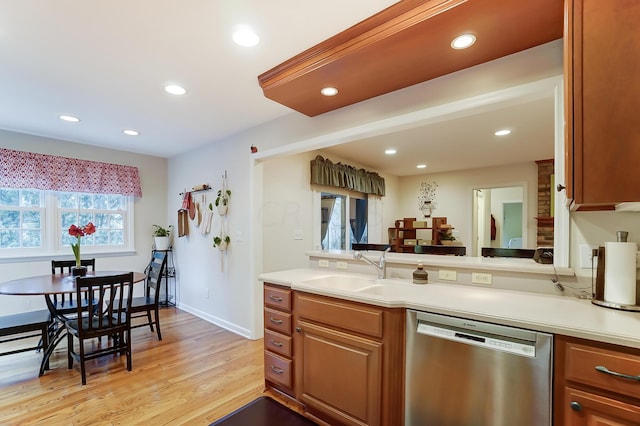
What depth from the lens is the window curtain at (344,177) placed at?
13.7ft

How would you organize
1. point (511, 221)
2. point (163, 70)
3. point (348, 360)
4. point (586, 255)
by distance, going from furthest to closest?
point (511, 221)
point (163, 70)
point (348, 360)
point (586, 255)

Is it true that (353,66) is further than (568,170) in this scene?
Yes

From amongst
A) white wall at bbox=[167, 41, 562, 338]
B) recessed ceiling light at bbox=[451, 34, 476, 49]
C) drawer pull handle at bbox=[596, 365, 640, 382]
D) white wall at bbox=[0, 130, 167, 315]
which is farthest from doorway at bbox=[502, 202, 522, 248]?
white wall at bbox=[0, 130, 167, 315]

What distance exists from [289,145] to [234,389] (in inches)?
87.3

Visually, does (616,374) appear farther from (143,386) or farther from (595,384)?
(143,386)

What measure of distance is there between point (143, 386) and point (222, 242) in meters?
1.76

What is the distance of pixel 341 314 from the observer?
1825 millimetres

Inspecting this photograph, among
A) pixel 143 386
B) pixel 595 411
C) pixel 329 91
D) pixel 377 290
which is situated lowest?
pixel 143 386

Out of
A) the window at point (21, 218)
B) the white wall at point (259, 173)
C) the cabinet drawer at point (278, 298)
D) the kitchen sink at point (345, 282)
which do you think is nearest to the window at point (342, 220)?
the white wall at point (259, 173)

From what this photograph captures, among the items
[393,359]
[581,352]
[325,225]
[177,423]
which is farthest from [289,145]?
[581,352]

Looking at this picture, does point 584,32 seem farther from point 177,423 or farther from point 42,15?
point 177,423

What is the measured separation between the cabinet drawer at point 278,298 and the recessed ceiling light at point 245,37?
165 cm

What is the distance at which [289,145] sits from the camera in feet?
10.0

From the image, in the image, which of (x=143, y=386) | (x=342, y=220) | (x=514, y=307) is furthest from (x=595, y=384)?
(x=342, y=220)
